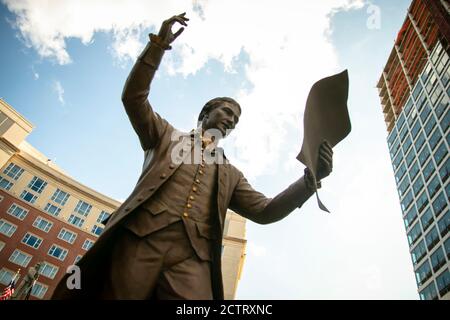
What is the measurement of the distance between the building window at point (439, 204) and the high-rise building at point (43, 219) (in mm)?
23265

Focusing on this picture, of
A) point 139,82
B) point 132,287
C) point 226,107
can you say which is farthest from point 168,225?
point 226,107

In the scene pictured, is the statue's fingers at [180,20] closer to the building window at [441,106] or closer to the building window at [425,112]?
the building window at [441,106]

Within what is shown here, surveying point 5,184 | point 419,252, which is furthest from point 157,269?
point 419,252

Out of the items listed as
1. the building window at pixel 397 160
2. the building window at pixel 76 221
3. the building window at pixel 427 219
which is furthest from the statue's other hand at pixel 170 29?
the building window at pixel 397 160

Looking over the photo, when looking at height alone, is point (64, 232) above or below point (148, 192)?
above

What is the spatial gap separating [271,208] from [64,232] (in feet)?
133

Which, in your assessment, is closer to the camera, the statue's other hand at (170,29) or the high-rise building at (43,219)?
the statue's other hand at (170,29)

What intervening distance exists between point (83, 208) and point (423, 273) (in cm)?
4337

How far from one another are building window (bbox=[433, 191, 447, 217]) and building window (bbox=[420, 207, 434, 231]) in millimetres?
1046

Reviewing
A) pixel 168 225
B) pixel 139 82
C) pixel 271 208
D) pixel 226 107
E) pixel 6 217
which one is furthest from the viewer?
pixel 6 217

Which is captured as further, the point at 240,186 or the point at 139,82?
the point at 240,186

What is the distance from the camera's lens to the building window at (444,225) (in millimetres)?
33562

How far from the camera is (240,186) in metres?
2.96
